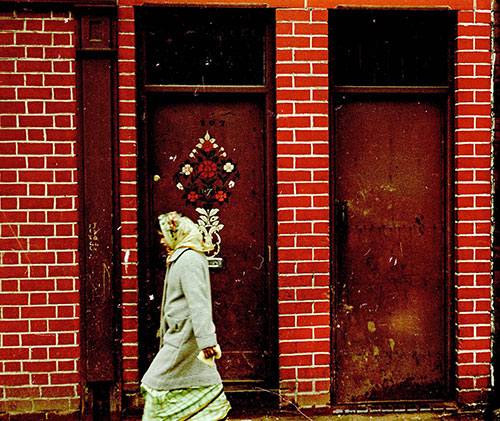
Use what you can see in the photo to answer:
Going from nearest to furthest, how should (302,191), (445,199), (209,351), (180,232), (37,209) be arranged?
1. (209,351)
2. (180,232)
3. (37,209)
4. (302,191)
5. (445,199)

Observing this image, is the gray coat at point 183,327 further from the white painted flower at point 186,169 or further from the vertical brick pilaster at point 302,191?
the white painted flower at point 186,169

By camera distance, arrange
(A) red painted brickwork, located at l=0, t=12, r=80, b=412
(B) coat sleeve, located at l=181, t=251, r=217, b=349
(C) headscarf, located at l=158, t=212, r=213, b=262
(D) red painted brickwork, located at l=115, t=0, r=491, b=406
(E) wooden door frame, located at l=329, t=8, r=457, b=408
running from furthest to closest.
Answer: (E) wooden door frame, located at l=329, t=8, r=457, b=408 < (D) red painted brickwork, located at l=115, t=0, r=491, b=406 < (A) red painted brickwork, located at l=0, t=12, r=80, b=412 < (C) headscarf, located at l=158, t=212, r=213, b=262 < (B) coat sleeve, located at l=181, t=251, r=217, b=349

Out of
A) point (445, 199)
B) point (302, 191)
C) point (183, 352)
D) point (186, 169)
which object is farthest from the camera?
point (445, 199)

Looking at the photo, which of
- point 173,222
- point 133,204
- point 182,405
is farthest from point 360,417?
point 133,204

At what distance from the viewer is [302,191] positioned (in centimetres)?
562

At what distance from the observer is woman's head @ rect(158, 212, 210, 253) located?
178 inches

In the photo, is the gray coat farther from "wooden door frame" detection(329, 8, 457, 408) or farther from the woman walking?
"wooden door frame" detection(329, 8, 457, 408)

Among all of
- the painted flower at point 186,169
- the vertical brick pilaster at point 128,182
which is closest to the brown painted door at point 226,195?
the painted flower at point 186,169

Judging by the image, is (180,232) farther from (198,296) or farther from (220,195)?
(220,195)

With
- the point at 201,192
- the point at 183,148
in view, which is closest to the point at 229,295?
the point at 201,192

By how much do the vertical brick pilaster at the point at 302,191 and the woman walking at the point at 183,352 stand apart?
123 cm

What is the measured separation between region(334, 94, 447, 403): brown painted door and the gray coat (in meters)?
1.76

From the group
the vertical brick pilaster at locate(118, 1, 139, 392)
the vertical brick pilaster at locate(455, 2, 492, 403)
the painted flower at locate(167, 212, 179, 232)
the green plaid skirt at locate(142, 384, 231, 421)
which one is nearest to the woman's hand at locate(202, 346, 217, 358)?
the green plaid skirt at locate(142, 384, 231, 421)

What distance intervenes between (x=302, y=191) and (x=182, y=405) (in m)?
2.03
